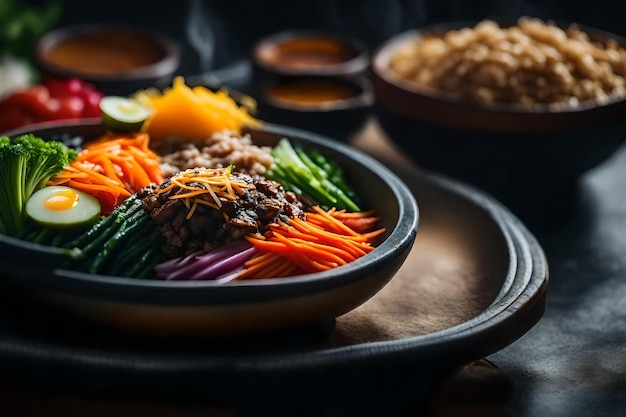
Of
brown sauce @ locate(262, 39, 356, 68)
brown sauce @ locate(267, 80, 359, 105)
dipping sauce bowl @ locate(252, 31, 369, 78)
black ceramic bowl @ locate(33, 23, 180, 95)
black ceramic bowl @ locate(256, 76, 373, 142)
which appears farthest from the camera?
brown sauce @ locate(262, 39, 356, 68)

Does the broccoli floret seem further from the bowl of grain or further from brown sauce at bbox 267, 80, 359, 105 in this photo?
brown sauce at bbox 267, 80, 359, 105

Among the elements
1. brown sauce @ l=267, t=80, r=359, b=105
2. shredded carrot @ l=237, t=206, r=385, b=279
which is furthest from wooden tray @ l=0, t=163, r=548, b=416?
brown sauce @ l=267, t=80, r=359, b=105

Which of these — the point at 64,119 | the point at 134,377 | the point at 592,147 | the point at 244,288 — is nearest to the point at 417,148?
the point at 592,147

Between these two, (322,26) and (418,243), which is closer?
(418,243)

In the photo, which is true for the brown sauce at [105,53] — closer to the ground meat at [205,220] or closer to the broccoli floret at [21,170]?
the broccoli floret at [21,170]

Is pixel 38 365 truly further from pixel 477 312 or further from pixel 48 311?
pixel 477 312

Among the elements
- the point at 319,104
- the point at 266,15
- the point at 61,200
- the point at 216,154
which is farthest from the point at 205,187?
the point at 266,15
